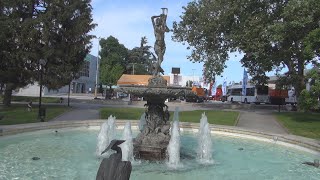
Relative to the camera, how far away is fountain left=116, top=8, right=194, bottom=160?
38.8 ft

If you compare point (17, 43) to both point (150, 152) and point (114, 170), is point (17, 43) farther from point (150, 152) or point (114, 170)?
point (114, 170)

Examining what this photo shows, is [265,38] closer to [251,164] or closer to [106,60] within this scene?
[251,164]

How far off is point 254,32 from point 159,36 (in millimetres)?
19938

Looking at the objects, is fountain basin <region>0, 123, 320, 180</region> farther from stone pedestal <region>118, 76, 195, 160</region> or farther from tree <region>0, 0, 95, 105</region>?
tree <region>0, 0, 95, 105</region>

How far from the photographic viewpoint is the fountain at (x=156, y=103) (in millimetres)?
11820

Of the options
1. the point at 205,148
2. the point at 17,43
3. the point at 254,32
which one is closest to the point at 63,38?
the point at 17,43

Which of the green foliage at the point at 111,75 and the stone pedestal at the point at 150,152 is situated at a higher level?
the green foliage at the point at 111,75

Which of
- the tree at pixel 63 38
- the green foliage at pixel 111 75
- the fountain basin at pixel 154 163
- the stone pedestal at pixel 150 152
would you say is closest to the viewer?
the fountain basin at pixel 154 163

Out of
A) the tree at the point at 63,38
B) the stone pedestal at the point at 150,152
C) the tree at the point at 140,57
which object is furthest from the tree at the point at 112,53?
the stone pedestal at the point at 150,152

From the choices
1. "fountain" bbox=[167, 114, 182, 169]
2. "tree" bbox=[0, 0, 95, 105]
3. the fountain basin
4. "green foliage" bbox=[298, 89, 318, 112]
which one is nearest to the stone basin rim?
the fountain basin

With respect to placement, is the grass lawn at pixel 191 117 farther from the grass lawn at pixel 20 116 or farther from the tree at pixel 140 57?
the tree at pixel 140 57

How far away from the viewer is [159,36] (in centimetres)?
1297

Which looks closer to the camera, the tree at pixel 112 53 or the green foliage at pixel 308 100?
the green foliage at pixel 308 100

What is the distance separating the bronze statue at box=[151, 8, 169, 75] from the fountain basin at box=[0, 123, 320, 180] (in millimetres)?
3179
